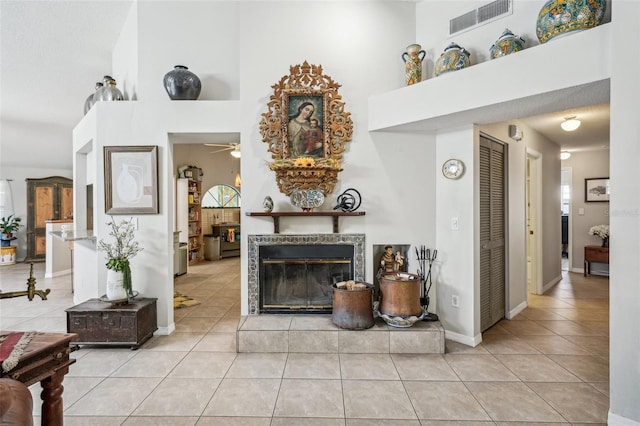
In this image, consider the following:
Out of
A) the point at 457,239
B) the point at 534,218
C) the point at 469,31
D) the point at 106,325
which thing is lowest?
the point at 106,325

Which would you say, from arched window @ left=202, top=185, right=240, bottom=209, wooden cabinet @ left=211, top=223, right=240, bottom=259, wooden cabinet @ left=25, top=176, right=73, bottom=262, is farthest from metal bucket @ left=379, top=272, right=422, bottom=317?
wooden cabinet @ left=25, top=176, right=73, bottom=262

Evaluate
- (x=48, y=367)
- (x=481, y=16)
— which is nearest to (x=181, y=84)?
(x=48, y=367)

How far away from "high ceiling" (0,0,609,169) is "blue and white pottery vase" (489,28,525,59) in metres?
1.70

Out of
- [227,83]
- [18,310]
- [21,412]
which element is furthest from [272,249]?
[18,310]

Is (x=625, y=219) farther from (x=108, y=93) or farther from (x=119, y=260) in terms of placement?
(x=108, y=93)

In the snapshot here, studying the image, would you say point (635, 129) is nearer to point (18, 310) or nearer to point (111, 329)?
point (111, 329)

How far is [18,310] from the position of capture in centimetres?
424

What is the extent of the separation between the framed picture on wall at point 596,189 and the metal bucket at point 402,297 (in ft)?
18.2

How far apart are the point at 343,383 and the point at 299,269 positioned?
4.15 ft

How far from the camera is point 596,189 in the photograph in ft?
20.5

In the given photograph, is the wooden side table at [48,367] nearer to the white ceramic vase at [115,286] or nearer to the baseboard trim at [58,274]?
the white ceramic vase at [115,286]

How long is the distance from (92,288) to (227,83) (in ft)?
9.59

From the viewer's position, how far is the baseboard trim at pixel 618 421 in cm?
189

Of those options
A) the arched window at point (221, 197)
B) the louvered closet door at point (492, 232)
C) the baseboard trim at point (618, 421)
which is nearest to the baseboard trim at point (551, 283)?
the louvered closet door at point (492, 232)
